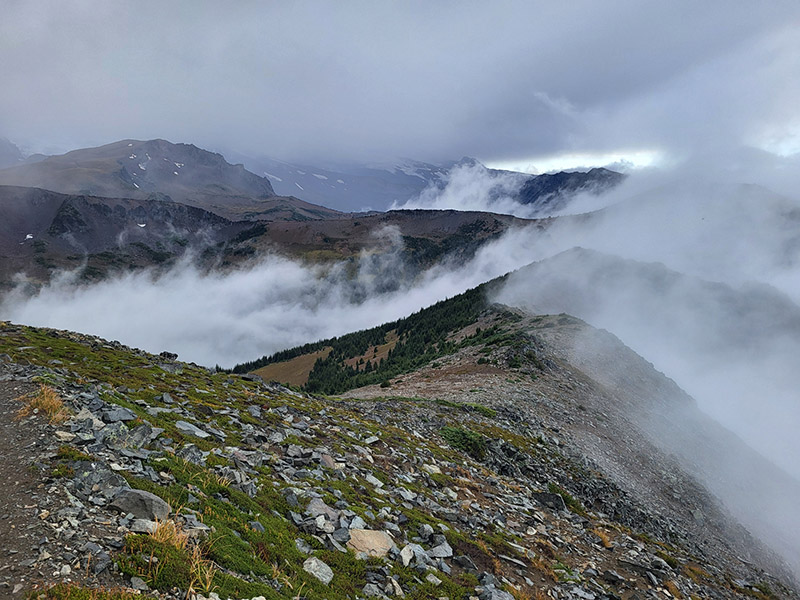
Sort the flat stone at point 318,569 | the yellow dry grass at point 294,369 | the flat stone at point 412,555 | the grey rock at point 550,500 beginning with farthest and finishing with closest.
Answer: the yellow dry grass at point 294,369 < the grey rock at point 550,500 < the flat stone at point 412,555 < the flat stone at point 318,569

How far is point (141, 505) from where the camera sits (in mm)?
8297

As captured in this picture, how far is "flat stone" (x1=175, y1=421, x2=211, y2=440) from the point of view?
14.5 metres

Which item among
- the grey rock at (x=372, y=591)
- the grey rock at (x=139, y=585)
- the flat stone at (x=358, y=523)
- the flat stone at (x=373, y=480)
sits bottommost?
the flat stone at (x=373, y=480)

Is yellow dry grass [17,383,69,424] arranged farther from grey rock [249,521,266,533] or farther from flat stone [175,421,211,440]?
grey rock [249,521,266,533]

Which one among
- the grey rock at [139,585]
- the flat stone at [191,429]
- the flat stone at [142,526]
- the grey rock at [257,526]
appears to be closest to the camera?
the grey rock at [139,585]

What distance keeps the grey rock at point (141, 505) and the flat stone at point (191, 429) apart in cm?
621

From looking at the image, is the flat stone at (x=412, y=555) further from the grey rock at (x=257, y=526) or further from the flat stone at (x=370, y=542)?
the grey rock at (x=257, y=526)

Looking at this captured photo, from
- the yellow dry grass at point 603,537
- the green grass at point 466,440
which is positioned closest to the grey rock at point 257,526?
the yellow dry grass at point 603,537

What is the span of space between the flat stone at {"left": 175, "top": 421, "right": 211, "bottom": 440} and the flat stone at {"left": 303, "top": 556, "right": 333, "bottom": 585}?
7.28 metres

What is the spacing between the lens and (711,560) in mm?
26109

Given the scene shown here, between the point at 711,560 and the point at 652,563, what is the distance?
13418 mm

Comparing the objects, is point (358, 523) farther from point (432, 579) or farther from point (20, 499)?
point (20, 499)

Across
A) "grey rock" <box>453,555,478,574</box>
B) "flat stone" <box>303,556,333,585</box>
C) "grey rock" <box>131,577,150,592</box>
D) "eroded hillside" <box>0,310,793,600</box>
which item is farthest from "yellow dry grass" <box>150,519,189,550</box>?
"grey rock" <box>453,555,478,574</box>

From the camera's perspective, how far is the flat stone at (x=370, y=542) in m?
10.9
